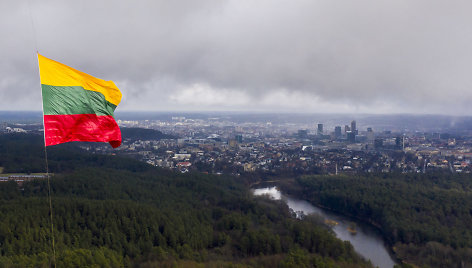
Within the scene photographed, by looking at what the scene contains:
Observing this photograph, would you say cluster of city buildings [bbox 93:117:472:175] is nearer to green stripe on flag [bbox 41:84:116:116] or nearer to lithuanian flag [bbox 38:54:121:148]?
lithuanian flag [bbox 38:54:121:148]

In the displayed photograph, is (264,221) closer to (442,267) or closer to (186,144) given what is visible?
(442,267)

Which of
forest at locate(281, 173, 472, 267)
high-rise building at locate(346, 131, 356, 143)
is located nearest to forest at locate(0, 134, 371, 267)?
forest at locate(281, 173, 472, 267)

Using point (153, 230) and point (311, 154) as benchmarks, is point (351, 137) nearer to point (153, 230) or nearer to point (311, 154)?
A: point (311, 154)

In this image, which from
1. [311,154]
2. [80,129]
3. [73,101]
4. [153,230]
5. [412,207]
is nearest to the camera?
[73,101]

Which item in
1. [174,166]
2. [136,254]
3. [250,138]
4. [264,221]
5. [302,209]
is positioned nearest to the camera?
[136,254]

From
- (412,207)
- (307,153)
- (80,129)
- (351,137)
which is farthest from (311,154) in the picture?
(80,129)

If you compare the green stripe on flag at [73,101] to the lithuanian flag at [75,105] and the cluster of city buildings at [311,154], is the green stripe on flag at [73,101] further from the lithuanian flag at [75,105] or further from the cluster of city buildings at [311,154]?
the cluster of city buildings at [311,154]

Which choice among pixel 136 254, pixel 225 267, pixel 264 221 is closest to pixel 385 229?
pixel 264 221
